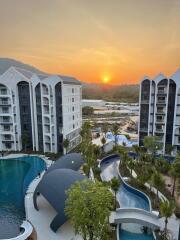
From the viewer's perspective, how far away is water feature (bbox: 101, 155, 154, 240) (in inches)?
762

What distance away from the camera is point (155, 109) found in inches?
1610

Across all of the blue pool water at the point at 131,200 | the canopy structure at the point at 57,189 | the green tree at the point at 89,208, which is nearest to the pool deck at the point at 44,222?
the canopy structure at the point at 57,189

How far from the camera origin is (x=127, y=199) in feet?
84.7

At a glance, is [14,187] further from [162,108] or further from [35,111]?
[162,108]

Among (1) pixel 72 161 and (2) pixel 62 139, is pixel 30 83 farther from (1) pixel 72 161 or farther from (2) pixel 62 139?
(1) pixel 72 161

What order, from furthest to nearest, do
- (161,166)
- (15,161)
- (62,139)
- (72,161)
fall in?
(62,139) < (15,161) < (161,166) < (72,161)

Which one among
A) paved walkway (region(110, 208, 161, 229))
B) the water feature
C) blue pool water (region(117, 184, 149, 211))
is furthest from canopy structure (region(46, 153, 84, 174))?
paved walkway (region(110, 208, 161, 229))

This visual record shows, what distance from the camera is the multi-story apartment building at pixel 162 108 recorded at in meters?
38.8

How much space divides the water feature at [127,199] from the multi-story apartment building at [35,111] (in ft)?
36.4

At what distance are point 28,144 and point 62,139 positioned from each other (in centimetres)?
826

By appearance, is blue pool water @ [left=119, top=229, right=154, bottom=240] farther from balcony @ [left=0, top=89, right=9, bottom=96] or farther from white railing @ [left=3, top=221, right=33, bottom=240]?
balcony @ [left=0, top=89, right=9, bottom=96]

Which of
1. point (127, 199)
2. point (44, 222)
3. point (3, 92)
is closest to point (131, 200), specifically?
point (127, 199)

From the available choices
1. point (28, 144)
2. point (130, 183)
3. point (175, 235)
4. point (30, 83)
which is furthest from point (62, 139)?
point (175, 235)

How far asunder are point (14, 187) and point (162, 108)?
3118 cm
